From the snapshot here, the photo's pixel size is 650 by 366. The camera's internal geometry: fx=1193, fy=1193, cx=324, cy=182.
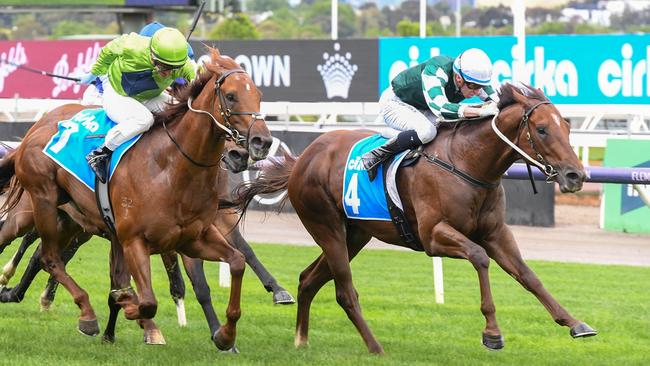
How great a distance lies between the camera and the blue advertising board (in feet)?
53.8

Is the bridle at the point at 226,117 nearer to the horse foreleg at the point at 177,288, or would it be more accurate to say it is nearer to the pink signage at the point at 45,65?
the horse foreleg at the point at 177,288

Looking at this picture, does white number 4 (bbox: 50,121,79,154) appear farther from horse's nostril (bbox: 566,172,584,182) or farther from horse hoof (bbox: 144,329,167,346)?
horse's nostril (bbox: 566,172,584,182)

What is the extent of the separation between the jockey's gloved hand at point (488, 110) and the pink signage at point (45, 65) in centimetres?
1448

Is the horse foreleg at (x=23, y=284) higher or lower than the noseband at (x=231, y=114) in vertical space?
lower

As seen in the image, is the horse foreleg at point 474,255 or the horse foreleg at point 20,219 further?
the horse foreleg at point 20,219

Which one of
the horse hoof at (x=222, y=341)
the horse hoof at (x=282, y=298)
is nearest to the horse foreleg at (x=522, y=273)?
the horse hoof at (x=282, y=298)

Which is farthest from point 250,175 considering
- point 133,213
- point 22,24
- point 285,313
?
point 22,24

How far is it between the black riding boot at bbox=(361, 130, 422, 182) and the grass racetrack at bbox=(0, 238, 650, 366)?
3.70ft

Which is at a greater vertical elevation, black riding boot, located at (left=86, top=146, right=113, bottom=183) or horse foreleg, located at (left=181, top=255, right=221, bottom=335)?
black riding boot, located at (left=86, top=146, right=113, bottom=183)

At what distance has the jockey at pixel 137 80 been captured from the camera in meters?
6.82

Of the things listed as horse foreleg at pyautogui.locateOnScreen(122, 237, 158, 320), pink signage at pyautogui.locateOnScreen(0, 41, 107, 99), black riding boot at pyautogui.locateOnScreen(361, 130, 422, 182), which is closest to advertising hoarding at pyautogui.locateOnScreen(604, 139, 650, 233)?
black riding boot at pyautogui.locateOnScreen(361, 130, 422, 182)

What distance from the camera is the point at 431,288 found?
10.3 m

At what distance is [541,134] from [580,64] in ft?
34.9

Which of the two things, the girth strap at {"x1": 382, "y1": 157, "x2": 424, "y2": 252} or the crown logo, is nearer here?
the girth strap at {"x1": 382, "y1": 157, "x2": 424, "y2": 252}
